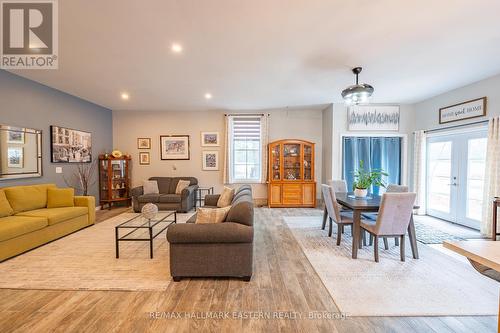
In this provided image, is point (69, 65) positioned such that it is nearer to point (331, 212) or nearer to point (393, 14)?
point (393, 14)

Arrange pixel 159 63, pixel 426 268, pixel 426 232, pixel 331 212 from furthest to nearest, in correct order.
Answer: pixel 426 232, pixel 331 212, pixel 159 63, pixel 426 268

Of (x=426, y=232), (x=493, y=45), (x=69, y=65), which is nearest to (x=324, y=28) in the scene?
(x=493, y=45)

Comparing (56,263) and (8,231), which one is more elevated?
(8,231)

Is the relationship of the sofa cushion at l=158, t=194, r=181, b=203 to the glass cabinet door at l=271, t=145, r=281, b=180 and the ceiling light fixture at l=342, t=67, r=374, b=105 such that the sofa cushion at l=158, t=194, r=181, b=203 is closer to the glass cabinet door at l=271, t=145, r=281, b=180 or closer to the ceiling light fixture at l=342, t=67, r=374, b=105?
the glass cabinet door at l=271, t=145, r=281, b=180

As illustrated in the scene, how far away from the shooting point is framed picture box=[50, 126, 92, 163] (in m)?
4.59

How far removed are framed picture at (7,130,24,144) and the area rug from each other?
7.04m

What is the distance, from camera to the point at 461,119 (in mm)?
4375

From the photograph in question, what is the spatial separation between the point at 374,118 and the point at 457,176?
210 cm

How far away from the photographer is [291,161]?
6.27 meters

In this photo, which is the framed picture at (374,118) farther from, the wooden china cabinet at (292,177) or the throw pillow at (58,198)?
the throw pillow at (58,198)

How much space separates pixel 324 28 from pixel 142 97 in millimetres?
4252

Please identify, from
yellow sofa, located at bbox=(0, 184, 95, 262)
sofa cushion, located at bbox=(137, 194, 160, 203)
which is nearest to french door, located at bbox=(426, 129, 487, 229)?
sofa cushion, located at bbox=(137, 194, 160, 203)

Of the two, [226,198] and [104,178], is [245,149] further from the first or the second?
[104,178]

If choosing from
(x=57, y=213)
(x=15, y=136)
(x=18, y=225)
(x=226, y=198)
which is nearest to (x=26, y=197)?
(x=57, y=213)
